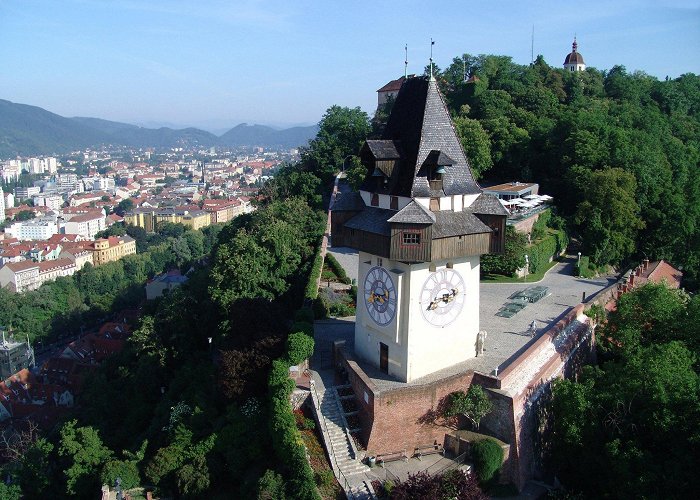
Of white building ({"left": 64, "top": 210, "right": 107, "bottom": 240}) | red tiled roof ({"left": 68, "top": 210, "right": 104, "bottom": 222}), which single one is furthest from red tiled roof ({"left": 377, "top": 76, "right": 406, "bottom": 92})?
red tiled roof ({"left": 68, "top": 210, "right": 104, "bottom": 222})

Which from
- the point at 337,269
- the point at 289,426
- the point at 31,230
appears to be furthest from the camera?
the point at 31,230

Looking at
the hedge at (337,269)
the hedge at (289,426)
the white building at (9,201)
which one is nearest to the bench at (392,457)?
the hedge at (289,426)

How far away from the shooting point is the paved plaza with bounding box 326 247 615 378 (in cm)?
1894

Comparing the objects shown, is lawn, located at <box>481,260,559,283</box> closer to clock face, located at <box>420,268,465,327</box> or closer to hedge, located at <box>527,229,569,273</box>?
hedge, located at <box>527,229,569,273</box>

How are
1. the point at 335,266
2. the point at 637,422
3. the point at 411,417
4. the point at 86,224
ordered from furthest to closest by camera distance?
the point at 86,224
the point at 335,266
the point at 411,417
the point at 637,422

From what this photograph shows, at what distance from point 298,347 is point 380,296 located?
9.81ft

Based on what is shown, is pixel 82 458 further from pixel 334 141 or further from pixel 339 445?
pixel 334 141

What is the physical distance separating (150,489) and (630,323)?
16.4 meters

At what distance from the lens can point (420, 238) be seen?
55.6 feet

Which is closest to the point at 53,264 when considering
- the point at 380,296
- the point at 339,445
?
the point at 380,296

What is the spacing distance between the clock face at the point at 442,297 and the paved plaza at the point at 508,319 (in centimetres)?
164

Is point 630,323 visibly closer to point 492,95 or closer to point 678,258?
Answer: point 678,258

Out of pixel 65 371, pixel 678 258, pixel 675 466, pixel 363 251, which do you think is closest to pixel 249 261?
pixel 363 251

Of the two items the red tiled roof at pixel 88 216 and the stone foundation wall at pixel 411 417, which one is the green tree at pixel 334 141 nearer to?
the stone foundation wall at pixel 411 417
